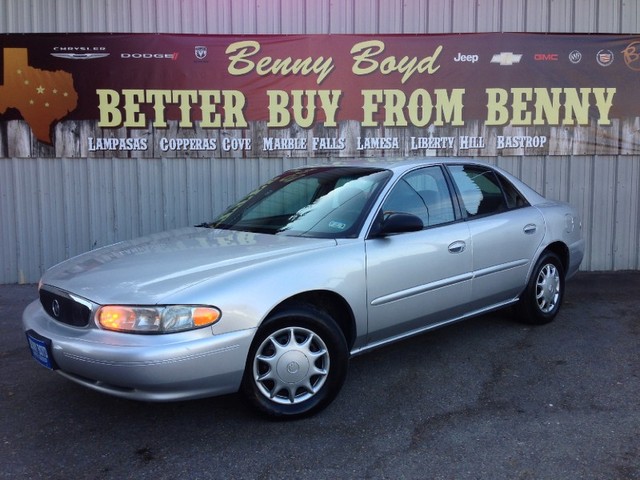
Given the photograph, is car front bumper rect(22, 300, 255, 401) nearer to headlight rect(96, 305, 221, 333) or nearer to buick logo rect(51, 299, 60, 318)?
headlight rect(96, 305, 221, 333)

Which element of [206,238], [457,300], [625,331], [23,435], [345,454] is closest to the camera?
[345,454]

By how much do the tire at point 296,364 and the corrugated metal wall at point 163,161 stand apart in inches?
166

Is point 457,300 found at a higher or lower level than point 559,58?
lower

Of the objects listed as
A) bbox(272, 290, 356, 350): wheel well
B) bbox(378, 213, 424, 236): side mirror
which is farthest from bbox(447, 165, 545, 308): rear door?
bbox(272, 290, 356, 350): wheel well

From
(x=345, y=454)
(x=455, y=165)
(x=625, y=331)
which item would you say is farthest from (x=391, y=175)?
(x=625, y=331)

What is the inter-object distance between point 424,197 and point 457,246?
44cm

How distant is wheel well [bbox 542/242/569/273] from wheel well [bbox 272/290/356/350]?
97.5 inches

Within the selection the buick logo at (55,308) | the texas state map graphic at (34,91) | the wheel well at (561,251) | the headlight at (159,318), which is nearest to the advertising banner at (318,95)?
the texas state map graphic at (34,91)

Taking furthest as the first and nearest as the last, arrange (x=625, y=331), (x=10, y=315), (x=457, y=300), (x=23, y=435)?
(x=10, y=315) < (x=625, y=331) < (x=457, y=300) < (x=23, y=435)

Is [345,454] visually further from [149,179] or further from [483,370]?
[149,179]

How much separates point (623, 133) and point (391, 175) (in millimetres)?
4907

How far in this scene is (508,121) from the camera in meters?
7.36

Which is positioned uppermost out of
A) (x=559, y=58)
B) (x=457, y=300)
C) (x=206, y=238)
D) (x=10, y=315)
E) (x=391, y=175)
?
(x=559, y=58)

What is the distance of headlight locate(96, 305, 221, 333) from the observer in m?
2.91
